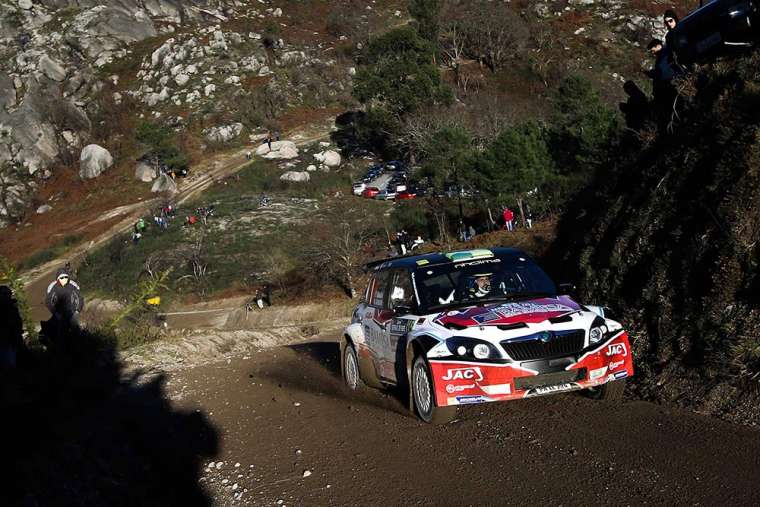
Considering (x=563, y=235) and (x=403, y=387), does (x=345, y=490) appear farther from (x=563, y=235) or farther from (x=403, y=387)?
(x=563, y=235)

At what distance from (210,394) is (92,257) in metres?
42.2

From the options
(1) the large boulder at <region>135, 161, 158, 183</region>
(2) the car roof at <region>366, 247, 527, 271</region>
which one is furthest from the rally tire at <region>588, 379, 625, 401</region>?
(1) the large boulder at <region>135, 161, 158, 183</region>

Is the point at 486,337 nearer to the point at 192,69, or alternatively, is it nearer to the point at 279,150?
the point at 279,150

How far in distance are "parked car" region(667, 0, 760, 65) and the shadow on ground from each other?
9.34m

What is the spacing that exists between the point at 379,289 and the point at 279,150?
6566 centimetres

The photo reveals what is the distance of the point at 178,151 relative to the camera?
7169cm

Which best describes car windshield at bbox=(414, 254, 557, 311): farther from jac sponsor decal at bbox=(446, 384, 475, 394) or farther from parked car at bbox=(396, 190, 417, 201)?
parked car at bbox=(396, 190, 417, 201)

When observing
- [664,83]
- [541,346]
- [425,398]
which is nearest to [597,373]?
[541,346]

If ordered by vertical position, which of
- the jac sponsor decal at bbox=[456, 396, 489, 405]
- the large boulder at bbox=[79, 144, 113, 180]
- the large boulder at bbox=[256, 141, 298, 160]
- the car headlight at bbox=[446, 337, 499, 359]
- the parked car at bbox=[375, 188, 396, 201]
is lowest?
the large boulder at bbox=[79, 144, 113, 180]

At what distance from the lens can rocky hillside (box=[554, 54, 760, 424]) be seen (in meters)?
6.42

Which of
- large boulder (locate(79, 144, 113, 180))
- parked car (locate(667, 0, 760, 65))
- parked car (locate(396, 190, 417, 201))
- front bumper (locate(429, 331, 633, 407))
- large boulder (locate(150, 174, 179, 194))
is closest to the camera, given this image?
front bumper (locate(429, 331, 633, 407))

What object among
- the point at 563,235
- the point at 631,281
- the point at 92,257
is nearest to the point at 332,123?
the point at 92,257

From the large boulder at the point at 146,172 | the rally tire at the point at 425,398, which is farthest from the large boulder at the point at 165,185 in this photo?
the rally tire at the point at 425,398

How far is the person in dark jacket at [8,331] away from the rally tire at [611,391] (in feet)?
20.7
